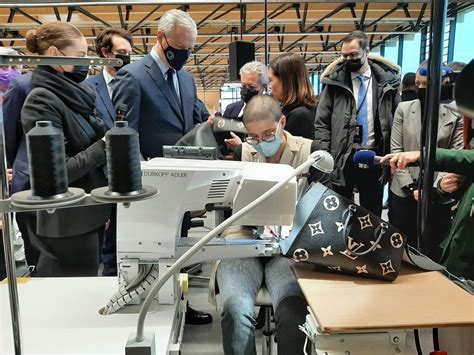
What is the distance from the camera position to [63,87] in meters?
1.42

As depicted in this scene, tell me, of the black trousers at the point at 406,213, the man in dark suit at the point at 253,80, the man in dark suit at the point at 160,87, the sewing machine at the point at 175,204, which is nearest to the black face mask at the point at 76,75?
the man in dark suit at the point at 160,87

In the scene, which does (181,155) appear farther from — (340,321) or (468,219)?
(468,219)

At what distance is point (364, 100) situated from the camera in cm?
238

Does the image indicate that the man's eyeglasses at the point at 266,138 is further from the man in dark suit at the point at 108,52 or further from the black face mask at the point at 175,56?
the man in dark suit at the point at 108,52

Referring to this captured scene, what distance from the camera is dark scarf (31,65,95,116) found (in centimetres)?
139

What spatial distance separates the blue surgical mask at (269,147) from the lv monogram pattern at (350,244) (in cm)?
50

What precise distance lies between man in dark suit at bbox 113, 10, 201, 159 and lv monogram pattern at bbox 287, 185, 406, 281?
97cm

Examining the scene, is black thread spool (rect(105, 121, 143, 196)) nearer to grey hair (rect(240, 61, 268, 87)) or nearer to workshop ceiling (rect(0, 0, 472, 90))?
grey hair (rect(240, 61, 268, 87))

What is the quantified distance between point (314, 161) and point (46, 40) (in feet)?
3.54

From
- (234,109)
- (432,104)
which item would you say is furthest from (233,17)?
(432,104)

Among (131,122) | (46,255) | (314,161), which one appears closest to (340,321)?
(314,161)

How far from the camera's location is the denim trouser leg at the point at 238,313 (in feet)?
4.14

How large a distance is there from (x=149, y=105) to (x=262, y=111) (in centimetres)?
56

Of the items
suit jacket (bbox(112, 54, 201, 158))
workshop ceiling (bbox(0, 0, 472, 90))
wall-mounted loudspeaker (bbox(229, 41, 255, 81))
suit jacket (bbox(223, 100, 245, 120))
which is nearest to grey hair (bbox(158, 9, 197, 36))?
suit jacket (bbox(112, 54, 201, 158))
